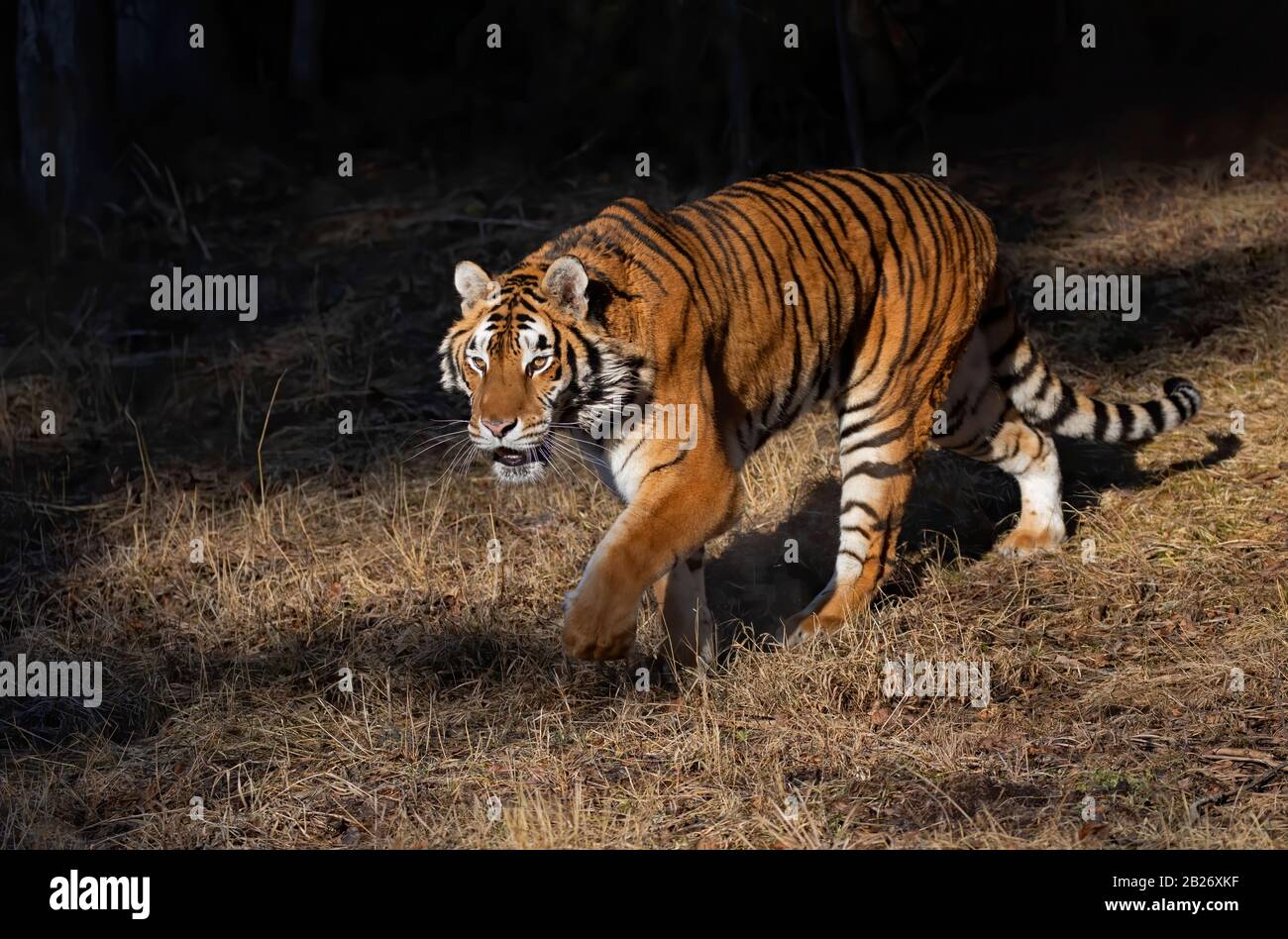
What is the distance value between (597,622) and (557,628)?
1.21 metres

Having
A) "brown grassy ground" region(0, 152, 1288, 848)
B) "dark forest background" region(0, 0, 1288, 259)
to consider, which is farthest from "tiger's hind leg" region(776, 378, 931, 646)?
"dark forest background" region(0, 0, 1288, 259)

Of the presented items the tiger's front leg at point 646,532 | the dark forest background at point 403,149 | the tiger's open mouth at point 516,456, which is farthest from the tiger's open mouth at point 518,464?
the dark forest background at point 403,149

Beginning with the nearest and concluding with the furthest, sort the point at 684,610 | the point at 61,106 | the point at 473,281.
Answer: the point at 473,281
the point at 684,610
the point at 61,106

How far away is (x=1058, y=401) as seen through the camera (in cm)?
578

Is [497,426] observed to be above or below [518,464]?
above

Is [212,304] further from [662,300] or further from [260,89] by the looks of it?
[662,300]

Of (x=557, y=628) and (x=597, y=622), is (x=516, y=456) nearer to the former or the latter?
(x=597, y=622)

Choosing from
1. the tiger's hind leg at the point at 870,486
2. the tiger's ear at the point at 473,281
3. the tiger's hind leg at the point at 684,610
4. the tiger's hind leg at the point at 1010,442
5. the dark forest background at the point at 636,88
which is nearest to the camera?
the tiger's ear at the point at 473,281

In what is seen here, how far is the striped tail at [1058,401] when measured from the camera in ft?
19.0

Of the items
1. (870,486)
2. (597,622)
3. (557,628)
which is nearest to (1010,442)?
(870,486)

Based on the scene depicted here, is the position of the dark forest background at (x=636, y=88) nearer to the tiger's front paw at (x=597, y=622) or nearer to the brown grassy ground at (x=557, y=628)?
the brown grassy ground at (x=557, y=628)

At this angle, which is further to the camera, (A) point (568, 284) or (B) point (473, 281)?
(B) point (473, 281)

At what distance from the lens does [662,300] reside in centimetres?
454

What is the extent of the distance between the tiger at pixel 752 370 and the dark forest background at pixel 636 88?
3.28 meters
